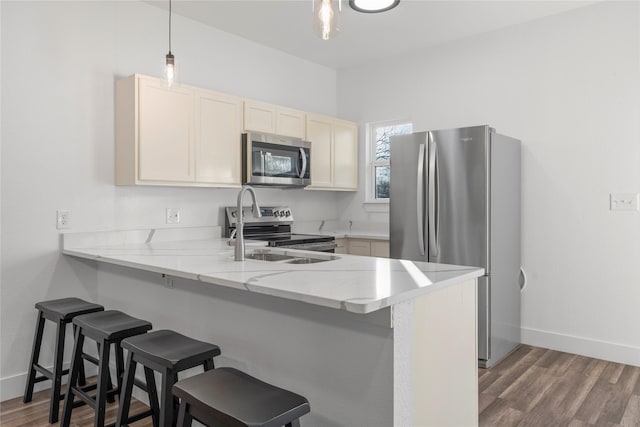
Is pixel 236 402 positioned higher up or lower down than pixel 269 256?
lower down

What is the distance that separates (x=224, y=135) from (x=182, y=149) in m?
0.41

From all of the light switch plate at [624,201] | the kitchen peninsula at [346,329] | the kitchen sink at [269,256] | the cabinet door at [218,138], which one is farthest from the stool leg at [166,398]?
the light switch plate at [624,201]

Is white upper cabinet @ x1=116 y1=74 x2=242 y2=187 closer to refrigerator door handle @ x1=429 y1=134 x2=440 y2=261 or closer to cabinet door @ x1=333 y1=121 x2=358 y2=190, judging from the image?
cabinet door @ x1=333 y1=121 x2=358 y2=190

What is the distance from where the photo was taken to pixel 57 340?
252cm

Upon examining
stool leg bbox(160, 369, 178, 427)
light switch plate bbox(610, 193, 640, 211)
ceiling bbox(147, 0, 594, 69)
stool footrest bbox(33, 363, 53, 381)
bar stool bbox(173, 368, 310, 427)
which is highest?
ceiling bbox(147, 0, 594, 69)

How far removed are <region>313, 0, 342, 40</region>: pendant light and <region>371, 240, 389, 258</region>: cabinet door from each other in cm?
277

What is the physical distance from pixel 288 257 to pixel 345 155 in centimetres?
239

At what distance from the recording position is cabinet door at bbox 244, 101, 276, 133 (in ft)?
12.5

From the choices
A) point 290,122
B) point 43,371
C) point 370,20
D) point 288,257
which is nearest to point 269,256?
point 288,257

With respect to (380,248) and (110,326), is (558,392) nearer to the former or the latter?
(380,248)

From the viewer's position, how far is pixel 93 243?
3.09 m

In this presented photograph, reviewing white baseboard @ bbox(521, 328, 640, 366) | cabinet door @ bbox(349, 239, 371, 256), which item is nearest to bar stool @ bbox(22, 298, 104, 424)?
cabinet door @ bbox(349, 239, 371, 256)

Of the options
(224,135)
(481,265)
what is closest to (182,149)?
(224,135)

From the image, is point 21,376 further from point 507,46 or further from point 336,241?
point 507,46
